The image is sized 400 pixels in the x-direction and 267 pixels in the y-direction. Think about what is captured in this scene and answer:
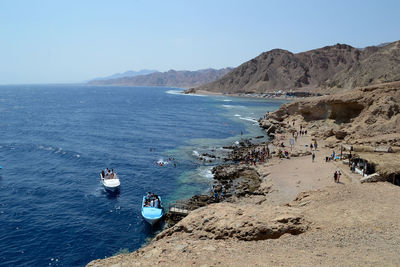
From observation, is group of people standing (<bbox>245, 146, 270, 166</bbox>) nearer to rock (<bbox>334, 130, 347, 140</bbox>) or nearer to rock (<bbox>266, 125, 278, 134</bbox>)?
rock (<bbox>334, 130, 347, 140</bbox>)

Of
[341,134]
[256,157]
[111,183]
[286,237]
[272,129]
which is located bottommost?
[111,183]

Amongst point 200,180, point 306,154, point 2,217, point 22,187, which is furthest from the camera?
point 306,154

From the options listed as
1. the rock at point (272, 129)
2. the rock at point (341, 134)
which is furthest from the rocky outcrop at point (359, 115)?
the rock at point (272, 129)

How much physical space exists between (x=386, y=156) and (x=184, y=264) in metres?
23.2

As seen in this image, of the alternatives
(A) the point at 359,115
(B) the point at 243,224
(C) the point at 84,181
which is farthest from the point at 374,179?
(A) the point at 359,115

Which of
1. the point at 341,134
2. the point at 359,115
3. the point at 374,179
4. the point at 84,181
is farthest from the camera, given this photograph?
the point at 359,115

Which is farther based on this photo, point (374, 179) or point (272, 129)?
point (272, 129)

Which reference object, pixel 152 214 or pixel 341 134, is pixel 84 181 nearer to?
pixel 152 214

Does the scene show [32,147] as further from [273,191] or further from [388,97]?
[388,97]

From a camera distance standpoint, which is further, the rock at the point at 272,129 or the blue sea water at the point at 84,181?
the rock at the point at 272,129

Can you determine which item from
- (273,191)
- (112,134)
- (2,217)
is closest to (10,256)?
(2,217)

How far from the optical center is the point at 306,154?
40500 millimetres

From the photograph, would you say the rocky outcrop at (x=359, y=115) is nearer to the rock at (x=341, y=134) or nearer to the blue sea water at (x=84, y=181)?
the rock at (x=341, y=134)

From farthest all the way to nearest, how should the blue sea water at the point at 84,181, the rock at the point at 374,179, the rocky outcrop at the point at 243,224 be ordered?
1. the rock at the point at 374,179
2. the blue sea water at the point at 84,181
3. the rocky outcrop at the point at 243,224
